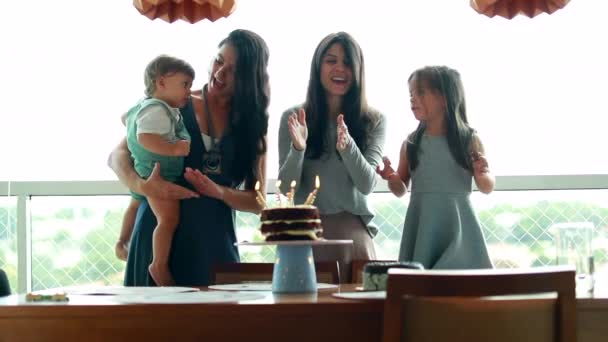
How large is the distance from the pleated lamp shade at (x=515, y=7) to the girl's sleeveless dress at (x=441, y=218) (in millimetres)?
512

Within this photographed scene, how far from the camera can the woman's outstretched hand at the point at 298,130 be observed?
329 centimetres

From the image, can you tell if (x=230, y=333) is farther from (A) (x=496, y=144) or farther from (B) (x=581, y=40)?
(B) (x=581, y=40)

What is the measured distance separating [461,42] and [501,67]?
0.22m

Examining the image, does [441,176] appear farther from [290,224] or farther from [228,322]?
[228,322]

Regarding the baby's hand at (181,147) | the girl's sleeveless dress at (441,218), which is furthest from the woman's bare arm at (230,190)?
the girl's sleeveless dress at (441,218)

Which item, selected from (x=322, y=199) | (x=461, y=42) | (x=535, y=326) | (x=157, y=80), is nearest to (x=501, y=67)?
(x=461, y=42)

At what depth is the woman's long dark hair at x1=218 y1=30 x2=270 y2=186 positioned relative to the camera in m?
3.34

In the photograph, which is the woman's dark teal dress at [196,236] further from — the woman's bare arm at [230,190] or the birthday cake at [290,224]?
the birthday cake at [290,224]

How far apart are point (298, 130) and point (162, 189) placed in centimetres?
51

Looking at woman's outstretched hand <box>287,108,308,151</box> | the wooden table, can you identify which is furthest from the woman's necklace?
Answer: the wooden table

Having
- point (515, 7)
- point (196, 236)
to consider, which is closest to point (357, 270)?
point (196, 236)

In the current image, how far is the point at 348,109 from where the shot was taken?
352 centimetres

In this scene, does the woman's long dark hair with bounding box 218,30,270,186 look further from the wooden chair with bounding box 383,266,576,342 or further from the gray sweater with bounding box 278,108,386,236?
the wooden chair with bounding box 383,266,576,342

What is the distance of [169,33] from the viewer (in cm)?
463
